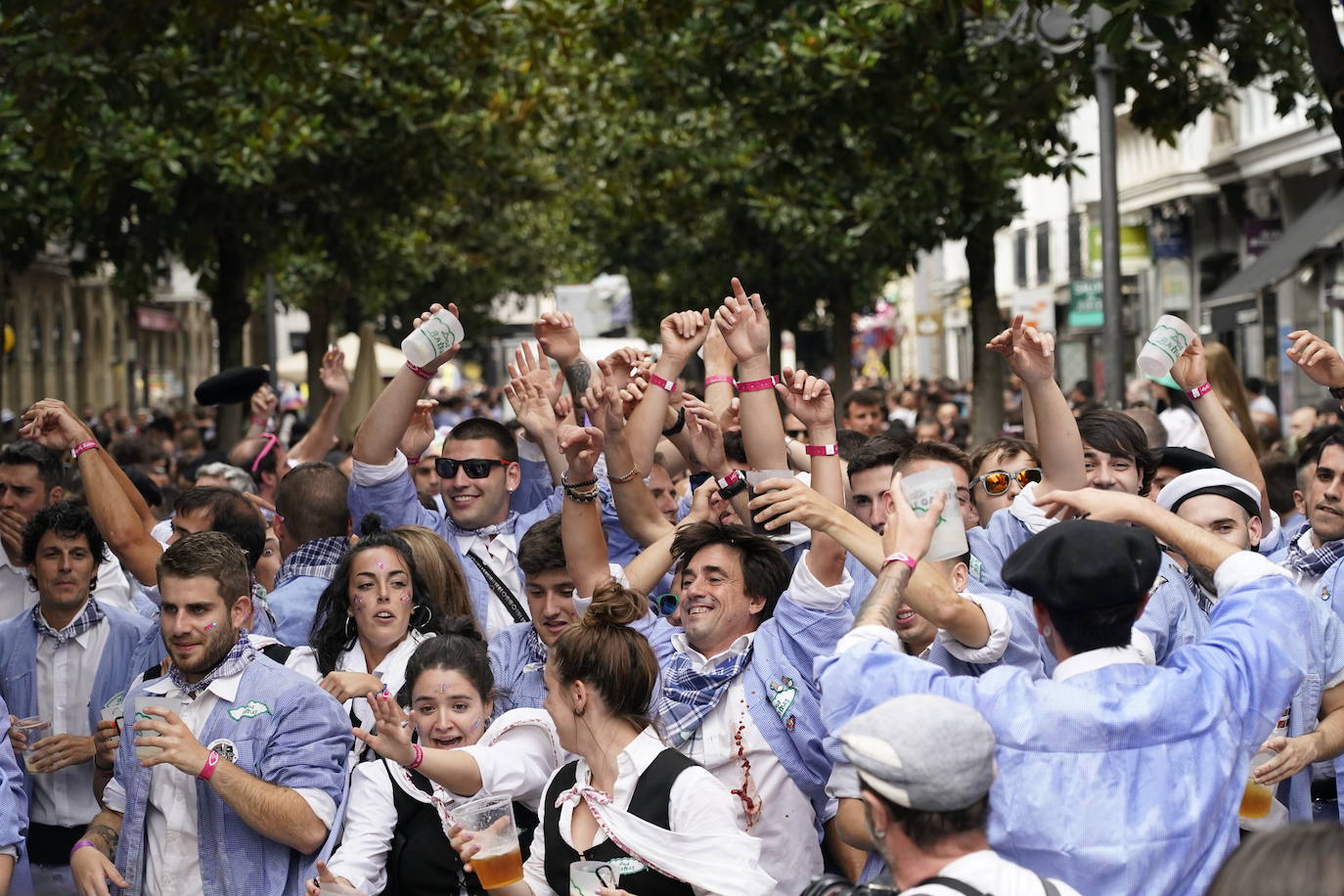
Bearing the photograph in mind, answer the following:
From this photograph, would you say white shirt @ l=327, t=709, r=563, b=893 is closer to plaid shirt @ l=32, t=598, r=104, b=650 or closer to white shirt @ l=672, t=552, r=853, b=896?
white shirt @ l=672, t=552, r=853, b=896

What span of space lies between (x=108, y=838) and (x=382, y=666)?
99cm

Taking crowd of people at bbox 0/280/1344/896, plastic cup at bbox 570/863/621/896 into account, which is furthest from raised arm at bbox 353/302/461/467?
plastic cup at bbox 570/863/621/896

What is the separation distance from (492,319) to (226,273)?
29948 millimetres

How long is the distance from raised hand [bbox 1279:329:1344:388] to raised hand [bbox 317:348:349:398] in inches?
194

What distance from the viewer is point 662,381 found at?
21.5 feet

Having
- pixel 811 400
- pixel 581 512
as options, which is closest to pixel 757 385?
pixel 811 400

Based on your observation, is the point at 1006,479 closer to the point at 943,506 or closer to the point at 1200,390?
the point at 1200,390

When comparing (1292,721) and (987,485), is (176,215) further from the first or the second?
(1292,721)

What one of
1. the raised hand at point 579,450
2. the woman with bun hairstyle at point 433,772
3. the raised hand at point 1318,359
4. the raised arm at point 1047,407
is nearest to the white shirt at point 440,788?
the woman with bun hairstyle at point 433,772

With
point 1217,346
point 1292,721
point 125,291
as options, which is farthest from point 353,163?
point 1292,721

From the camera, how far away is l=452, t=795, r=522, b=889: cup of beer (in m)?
4.20

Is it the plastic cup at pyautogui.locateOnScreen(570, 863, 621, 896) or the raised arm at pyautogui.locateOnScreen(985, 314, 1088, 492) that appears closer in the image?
the plastic cup at pyautogui.locateOnScreen(570, 863, 621, 896)

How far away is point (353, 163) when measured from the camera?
19656 mm

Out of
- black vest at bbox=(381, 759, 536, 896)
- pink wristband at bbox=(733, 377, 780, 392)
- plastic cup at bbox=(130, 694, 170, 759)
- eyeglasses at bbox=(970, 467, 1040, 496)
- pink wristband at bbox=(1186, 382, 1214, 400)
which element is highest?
pink wristband at bbox=(733, 377, 780, 392)
